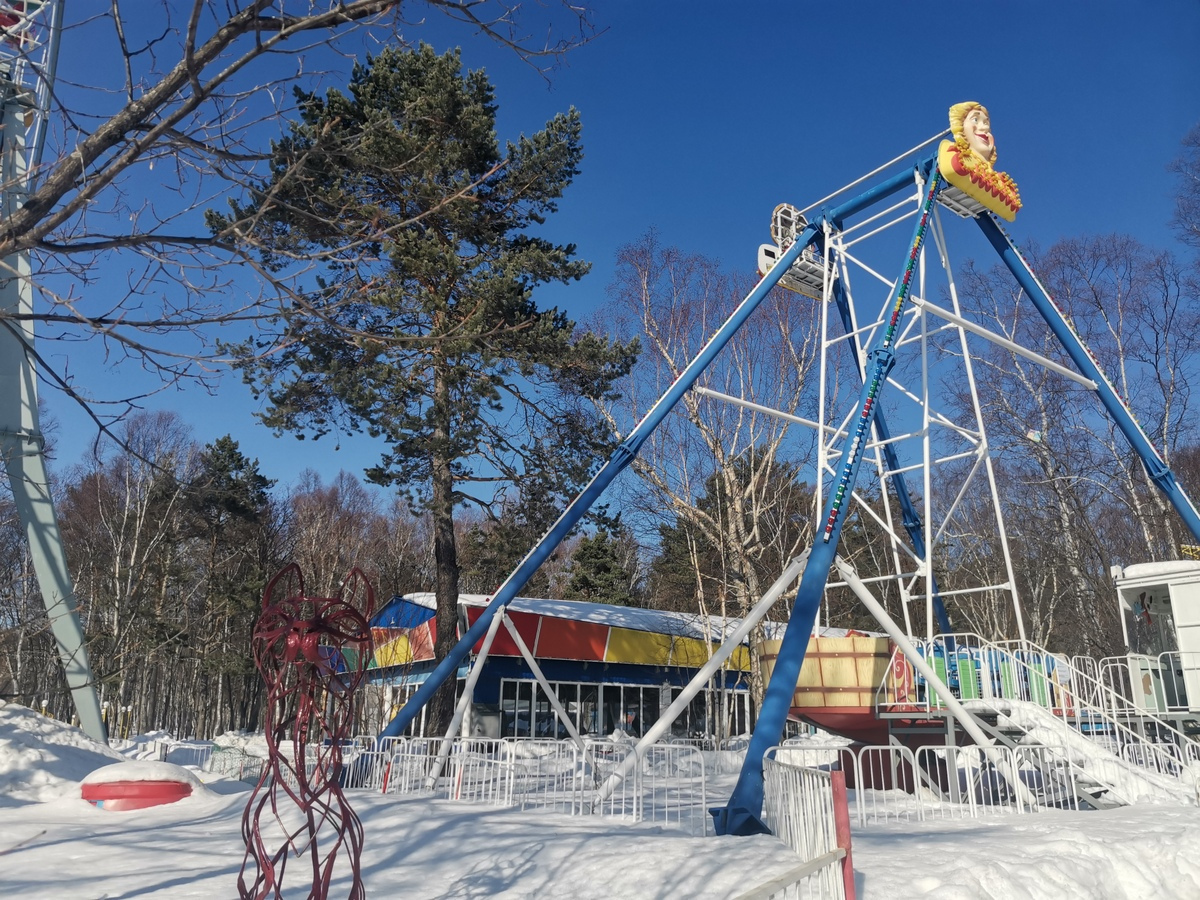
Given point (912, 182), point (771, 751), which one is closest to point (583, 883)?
point (771, 751)

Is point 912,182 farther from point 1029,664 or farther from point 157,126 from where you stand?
point 157,126

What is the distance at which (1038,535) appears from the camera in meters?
30.1

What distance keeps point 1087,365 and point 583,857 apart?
12.1m

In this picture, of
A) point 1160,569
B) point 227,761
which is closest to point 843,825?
point 1160,569

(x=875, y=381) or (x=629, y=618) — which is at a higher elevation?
(x=875, y=381)

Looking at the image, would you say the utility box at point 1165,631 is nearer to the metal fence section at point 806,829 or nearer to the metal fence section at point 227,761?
the metal fence section at point 806,829

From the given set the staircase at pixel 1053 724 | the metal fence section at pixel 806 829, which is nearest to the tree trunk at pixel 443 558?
the staircase at pixel 1053 724

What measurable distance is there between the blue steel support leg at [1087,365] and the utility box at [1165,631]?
2.87ft

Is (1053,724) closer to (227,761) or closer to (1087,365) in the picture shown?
(1087,365)

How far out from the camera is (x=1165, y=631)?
49.3 feet

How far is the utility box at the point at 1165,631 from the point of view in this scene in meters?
13.8

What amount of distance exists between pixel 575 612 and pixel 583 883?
19583 mm

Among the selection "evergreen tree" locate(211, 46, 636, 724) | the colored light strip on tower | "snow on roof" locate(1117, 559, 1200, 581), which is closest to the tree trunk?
"evergreen tree" locate(211, 46, 636, 724)

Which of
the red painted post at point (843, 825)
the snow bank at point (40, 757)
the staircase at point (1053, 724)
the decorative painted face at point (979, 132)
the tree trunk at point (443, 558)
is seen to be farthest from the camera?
the tree trunk at point (443, 558)
